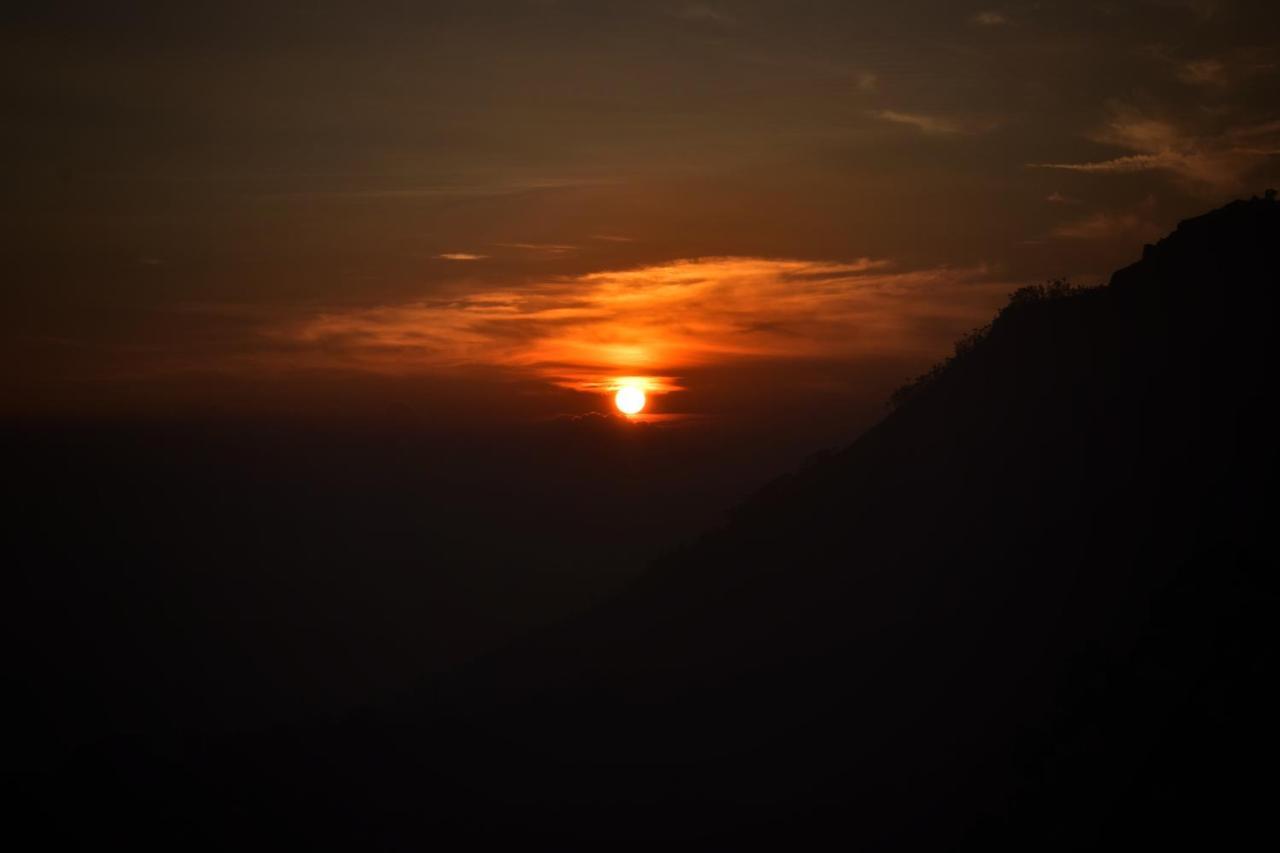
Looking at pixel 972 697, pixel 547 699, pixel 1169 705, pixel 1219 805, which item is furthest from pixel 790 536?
pixel 1219 805

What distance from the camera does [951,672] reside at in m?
36.8

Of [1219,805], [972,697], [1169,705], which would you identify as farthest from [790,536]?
[1219,805]

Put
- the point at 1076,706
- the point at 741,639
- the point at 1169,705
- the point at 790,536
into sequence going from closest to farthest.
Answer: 1. the point at 1169,705
2. the point at 1076,706
3. the point at 741,639
4. the point at 790,536

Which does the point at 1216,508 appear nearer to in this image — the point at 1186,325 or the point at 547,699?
the point at 1186,325

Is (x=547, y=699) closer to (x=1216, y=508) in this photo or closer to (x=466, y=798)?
(x=466, y=798)

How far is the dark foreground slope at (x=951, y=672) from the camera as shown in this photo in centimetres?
2697

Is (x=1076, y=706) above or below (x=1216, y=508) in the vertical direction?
below

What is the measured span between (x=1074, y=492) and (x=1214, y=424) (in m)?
5.97

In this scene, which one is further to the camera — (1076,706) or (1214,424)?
(1214,424)

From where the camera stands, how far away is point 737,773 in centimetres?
3994

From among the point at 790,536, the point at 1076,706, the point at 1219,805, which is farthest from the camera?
the point at 790,536

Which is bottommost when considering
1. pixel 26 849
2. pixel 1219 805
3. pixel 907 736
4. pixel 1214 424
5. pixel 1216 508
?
pixel 26 849

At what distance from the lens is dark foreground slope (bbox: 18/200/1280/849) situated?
26969 millimetres

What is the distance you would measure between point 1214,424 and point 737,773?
76.9 ft
